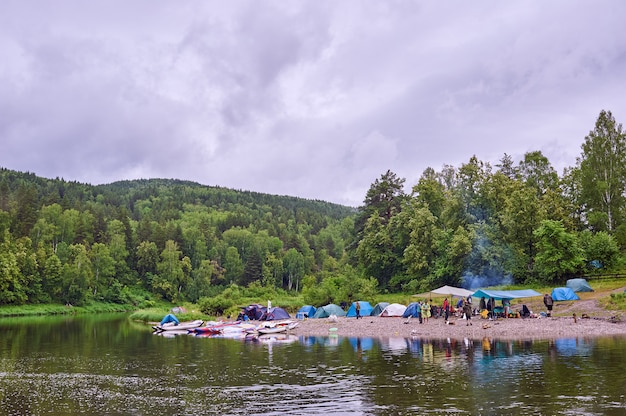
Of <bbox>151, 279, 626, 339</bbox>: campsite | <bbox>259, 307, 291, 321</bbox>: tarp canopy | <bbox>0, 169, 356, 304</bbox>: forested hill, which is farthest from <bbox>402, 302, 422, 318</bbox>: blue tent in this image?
<bbox>0, 169, 356, 304</bbox>: forested hill

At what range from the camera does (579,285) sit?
5691cm

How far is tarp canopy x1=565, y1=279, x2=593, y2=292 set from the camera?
5644cm

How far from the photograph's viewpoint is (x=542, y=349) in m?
30.4

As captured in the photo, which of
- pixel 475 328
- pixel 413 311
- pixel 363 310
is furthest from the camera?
pixel 363 310

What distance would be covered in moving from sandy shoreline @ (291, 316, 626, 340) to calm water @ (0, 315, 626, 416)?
3.21 meters

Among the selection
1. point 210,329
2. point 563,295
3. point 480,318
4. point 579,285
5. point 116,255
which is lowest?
point 210,329

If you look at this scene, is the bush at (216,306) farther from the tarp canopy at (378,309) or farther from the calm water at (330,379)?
the calm water at (330,379)

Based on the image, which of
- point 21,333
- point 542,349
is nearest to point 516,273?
point 542,349

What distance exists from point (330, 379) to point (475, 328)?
20346 mm

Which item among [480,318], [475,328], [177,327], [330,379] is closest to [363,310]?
[480,318]

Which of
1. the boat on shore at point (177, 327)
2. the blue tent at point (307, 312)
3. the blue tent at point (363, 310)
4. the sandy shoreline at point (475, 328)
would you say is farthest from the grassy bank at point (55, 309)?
the sandy shoreline at point (475, 328)

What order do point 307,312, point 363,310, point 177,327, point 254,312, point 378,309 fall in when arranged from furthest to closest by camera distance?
point 254,312
point 307,312
point 363,310
point 378,309
point 177,327

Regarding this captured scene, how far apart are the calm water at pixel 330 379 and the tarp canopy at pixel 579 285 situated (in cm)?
2572

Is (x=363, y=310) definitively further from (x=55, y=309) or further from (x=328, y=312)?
(x=55, y=309)
